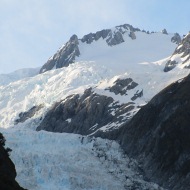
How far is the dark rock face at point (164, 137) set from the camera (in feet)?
426

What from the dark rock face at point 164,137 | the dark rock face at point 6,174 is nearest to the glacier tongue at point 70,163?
the dark rock face at point 164,137

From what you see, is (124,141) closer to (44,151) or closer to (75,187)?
(44,151)

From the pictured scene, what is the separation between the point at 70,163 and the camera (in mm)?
128375

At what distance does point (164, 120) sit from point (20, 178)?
Result: 50.0 m

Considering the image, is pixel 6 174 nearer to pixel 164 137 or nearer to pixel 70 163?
pixel 70 163

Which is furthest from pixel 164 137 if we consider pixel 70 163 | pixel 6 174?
pixel 6 174

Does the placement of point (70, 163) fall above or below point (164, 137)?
below

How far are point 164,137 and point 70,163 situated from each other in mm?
28705

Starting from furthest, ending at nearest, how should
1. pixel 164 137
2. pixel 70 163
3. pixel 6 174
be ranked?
pixel 164 137
pixel 70 163
pixel 6 174

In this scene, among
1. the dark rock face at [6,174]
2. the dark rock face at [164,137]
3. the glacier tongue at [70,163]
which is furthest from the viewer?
the dark rock face at [164,137]

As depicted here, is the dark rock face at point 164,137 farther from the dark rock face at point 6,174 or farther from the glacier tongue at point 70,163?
the dark rock face at point 6,174

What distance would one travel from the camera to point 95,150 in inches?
5497

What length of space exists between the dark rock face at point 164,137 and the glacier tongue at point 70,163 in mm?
4383

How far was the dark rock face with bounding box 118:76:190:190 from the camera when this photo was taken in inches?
5113
